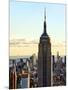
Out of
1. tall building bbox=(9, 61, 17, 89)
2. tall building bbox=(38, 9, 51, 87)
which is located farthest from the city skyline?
tall building bbox=(9, 61, 17, 89)

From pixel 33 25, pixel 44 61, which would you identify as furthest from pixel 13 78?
pixel 33 25

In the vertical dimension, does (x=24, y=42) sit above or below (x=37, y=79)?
above

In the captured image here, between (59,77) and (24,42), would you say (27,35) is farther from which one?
(59,77)

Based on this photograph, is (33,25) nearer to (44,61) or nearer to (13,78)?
(44,61)

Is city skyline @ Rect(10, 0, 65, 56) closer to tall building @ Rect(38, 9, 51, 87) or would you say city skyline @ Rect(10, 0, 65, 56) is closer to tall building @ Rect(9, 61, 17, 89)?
tall building @ Rect(38, 9, 51, 87)

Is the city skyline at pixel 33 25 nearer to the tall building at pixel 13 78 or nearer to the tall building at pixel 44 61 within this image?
the tall building at pixel 44 61

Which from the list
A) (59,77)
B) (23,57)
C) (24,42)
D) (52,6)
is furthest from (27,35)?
(59,77)

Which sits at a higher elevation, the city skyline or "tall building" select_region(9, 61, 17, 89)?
the city skyline
